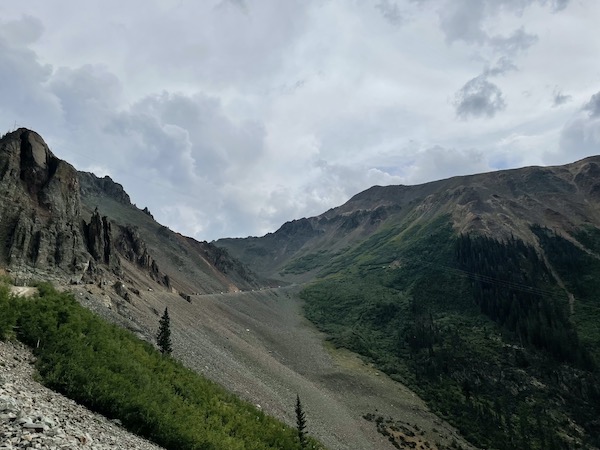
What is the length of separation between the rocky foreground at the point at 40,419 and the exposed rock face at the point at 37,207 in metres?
35.4

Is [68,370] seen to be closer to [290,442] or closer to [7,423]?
[7,423]

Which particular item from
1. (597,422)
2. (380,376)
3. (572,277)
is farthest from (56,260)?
(572,277)

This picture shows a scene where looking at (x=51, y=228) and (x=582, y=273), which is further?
(x=582, y=273)

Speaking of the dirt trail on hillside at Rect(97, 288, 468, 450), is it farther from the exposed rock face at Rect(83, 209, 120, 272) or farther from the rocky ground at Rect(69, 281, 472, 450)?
the exposed rock face at Rect(83, 209, 120, 272)

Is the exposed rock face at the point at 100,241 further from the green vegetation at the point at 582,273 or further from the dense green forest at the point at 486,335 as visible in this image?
the green vegetation at the point at 582,273

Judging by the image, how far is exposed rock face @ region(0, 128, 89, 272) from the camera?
49338 mm

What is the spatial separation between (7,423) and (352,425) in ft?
184

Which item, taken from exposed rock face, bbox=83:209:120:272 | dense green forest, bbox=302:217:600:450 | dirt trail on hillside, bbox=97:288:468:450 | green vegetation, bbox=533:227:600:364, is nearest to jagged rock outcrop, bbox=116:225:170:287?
dirt trail on hillside, bbox=97:288:468:450

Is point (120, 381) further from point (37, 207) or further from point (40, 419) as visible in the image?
point (37, 207)

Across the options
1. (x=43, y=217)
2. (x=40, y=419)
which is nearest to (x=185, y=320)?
(x=43, y=217)

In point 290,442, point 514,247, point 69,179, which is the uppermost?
point 514,247

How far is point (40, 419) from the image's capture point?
13047 millimetres

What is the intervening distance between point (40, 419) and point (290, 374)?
63018mm

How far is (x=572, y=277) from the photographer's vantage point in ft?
493
